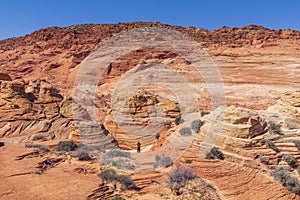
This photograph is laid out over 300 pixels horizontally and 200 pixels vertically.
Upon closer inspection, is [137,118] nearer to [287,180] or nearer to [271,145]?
[271,145]

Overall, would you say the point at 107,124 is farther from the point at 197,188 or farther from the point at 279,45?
the point at 279,45

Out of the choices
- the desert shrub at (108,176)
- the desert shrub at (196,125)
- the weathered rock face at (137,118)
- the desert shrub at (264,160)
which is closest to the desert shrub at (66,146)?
the desert shrub at (108,176)

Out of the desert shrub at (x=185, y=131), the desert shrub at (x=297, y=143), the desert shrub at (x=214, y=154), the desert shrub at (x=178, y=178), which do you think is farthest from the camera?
the desert shrub at (x=185, y=131)

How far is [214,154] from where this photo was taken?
918cm

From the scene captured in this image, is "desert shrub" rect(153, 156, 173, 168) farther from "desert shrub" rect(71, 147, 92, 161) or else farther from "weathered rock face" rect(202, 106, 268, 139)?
"desert shrub" rect(71, 147, 92, 161)

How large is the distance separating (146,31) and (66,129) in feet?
138

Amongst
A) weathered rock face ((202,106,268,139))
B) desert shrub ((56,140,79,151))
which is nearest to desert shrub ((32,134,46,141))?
desert shrub ((56,140,79,151))

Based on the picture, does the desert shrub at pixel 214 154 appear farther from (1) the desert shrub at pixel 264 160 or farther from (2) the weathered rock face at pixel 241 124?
(1) the desert shrub at pixel 264 160

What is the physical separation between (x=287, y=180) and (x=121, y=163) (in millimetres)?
5057

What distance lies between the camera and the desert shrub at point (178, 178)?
24.2ft

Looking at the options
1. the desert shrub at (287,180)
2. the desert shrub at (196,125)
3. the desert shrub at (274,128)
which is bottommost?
the desert shrub at (287,180)

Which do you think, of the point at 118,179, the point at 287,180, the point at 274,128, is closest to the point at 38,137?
the point at 118,179

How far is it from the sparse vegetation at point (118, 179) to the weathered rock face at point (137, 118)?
22.2ft

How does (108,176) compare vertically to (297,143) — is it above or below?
below
